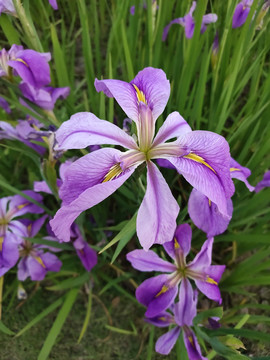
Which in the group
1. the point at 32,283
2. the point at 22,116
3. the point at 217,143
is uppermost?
the point at 217,143

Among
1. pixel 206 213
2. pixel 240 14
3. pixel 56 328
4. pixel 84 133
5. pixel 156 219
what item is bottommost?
pixel 56 328

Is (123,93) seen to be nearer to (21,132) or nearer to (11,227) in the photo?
(21,132)

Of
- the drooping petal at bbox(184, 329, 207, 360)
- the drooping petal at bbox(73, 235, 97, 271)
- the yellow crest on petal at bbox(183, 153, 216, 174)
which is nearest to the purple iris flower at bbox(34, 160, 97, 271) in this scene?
the drooping petal at bbox(73, 235, 97, 271)

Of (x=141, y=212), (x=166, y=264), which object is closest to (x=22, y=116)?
(x=166, y=264)

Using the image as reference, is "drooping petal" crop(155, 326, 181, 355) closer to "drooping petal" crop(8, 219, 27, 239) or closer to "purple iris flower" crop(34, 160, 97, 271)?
"purple iris flower" crop(34, 160, 97, 271)

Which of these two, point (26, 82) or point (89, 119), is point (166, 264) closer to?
point (89, 119)

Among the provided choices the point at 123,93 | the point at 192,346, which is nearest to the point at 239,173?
the point at 123,93
